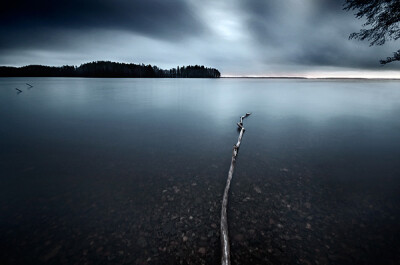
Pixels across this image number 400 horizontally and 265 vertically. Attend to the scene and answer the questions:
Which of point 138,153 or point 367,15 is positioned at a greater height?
point 367,15

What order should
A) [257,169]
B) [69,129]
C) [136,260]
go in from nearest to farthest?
1. [136,260]
2. [257,169]
3. [69,129]

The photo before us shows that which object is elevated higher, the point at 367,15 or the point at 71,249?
the point at 367,15

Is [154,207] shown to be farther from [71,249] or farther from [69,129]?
[69,129]

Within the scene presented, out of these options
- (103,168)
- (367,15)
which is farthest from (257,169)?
(367,15)

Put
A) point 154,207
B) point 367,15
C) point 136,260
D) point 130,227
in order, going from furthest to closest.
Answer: point 367,15
point 154,207
point 130,227
point 136,260

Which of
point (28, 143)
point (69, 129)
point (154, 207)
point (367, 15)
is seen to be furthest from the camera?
point (69, 129)

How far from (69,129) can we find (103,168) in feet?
28.9

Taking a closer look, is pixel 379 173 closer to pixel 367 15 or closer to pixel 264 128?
pixel 264 128

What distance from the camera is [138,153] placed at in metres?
10.0

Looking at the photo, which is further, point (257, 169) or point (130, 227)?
point (257, 169)

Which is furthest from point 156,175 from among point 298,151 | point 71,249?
point 298,151

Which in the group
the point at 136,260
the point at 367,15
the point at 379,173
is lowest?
the point at 136,260

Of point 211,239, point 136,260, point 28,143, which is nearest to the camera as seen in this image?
point 136,260

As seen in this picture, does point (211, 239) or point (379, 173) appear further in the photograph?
point (379, 173)
